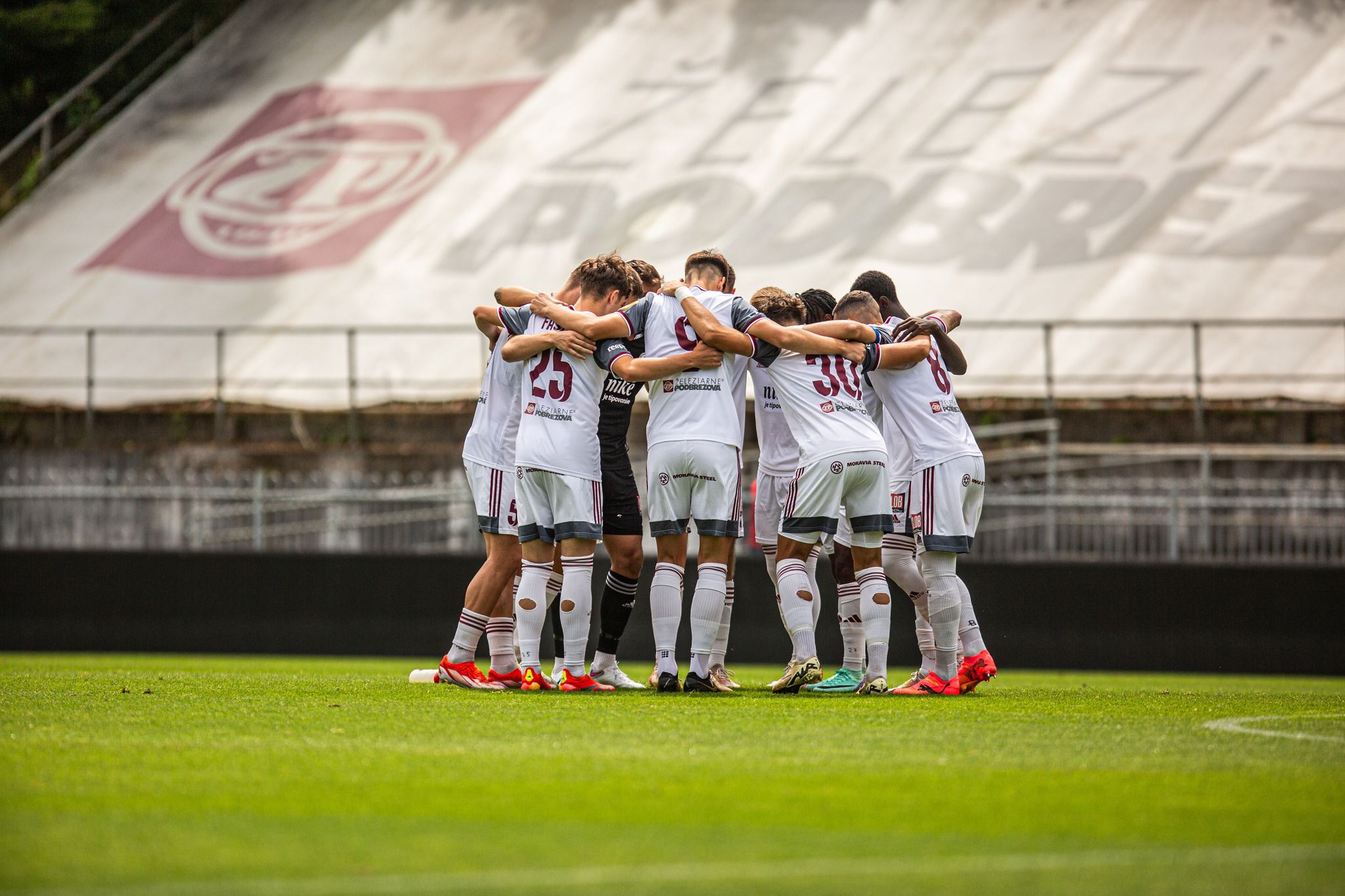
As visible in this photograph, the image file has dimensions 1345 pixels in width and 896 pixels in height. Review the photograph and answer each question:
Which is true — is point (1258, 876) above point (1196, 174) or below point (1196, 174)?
below

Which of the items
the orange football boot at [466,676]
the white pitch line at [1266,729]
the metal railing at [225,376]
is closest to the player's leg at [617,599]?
the orange football boot at [466,676]

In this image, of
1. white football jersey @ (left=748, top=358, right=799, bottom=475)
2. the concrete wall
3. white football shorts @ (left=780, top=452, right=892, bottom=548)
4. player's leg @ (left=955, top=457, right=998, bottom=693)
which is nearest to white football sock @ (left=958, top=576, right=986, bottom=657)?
player's leg @ (left=955, top=457, right=998, bottom=693)

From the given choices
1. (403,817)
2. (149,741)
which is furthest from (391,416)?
(403,817)

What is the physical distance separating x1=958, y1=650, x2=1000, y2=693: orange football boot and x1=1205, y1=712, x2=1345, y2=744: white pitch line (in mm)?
1427

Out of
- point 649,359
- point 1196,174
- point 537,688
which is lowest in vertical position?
point 537,688

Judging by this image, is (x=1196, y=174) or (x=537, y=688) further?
(x=1196, y=174)

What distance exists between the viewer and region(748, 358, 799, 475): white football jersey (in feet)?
29.3

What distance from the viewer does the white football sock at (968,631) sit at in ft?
28.0

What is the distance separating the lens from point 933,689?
8555mm

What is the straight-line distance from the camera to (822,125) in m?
23.3

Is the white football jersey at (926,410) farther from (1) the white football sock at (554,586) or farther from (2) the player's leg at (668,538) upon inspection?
(1) the white football sock at (554,586)

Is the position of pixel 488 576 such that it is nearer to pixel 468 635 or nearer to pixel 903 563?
pixel 468 635

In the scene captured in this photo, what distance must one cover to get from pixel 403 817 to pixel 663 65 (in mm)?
22324

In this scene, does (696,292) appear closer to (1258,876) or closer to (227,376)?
(1258,876)
